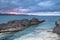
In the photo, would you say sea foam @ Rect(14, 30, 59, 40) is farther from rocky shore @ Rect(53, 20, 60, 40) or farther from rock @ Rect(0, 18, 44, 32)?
rock @ Rect(0, 18, 44, 32)

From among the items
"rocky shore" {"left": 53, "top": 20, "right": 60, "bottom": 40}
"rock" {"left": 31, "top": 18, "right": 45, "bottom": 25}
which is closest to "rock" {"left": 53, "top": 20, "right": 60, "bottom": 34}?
"rocky shore" {"left": 53, "top": 20, "right": 60, "bottom": 40}

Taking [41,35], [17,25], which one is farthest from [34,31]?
[17,25]

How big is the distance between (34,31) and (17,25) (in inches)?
20.7

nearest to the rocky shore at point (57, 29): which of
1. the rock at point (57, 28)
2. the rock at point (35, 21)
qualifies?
the rock at point (57, 28)

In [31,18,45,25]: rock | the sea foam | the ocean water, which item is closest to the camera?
the sea foam

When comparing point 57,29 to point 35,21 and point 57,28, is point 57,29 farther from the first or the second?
point 35,21

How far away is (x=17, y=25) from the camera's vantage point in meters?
3.41

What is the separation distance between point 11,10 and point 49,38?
→ 1.18 m

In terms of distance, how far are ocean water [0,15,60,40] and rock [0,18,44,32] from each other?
10 cm

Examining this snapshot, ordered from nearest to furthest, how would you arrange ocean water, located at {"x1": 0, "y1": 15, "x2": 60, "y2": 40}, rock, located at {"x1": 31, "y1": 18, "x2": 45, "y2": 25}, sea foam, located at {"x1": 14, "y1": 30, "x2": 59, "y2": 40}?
sea foam, located at {"x1": 14, "y1": 30, "x2": 59, "y2": 40} → ocean water, located at {"x1": 0, "y1": 15, "x2": 60, "y2": 40} → rock, located at {"x1": 31, "y1": 18, "x2": 45, "y2": 25}

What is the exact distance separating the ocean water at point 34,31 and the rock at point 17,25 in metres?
0.10

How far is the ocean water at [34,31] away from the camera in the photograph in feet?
9.88

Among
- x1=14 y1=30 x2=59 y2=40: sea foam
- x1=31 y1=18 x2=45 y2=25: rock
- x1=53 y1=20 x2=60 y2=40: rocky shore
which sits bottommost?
x1=14 y1=30 x2=59 y2=40: sea foam

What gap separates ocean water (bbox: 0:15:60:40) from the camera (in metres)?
3.01
